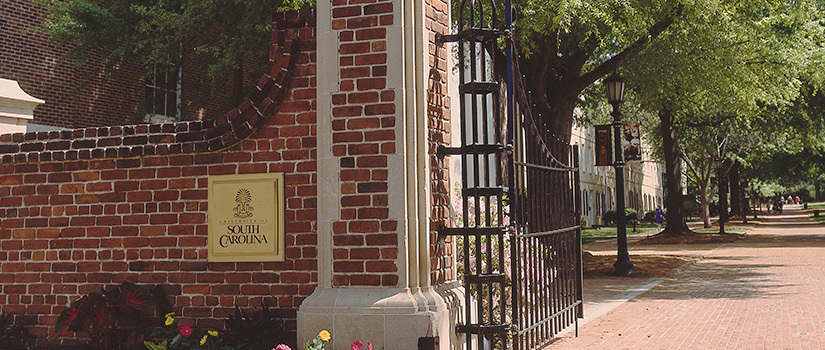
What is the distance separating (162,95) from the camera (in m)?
20.7

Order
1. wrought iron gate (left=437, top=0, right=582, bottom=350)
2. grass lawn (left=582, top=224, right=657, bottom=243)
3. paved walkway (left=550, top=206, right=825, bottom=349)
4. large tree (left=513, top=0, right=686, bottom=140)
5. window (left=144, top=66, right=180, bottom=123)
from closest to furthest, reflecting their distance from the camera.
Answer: wrought iron gate (left=437, top=0, right=582, bottom=350) < paved walkway (left=550, top=206, right=825, bottom=349) < large tree (left=513, top=0, right=686, bottom=140) < window (left=144, top=66, right=180, bottom=123) < grass lawn (left=582, top=224, right=657, bottom=243)

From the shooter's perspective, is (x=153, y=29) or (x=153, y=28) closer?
(x=153, y=29)

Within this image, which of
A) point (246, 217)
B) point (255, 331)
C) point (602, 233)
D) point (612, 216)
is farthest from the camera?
point (612, 216)

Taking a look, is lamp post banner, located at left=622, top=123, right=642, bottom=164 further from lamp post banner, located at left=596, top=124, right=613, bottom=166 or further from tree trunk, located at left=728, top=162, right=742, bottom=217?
tree trunk, located at left=728, top=162, right=742, bottom=217

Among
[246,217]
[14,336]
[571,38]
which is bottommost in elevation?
[14,336]

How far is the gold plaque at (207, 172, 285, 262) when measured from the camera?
17.7 feet

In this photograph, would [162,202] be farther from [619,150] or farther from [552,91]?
[552,91]

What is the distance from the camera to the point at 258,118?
544cm

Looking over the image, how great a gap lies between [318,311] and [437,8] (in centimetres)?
236

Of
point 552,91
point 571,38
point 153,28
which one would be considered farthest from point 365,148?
point 153,28

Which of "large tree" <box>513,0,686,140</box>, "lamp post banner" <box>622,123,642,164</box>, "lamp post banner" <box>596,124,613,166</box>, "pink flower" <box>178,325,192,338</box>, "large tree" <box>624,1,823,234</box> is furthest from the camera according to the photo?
"large tree" <box>624,1,823,234</box>

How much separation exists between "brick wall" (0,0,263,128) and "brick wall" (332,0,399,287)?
14468 mm

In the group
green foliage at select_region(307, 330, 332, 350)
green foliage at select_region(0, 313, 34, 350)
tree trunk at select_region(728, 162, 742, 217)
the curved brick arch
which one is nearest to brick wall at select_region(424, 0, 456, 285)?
green foliage at select_region(307, 330, 332, 350)

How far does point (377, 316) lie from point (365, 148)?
1.13 meters
